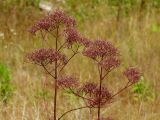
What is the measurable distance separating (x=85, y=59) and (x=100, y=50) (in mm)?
3493

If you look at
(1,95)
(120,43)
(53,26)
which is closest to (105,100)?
(53,26)

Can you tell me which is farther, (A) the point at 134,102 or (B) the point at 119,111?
(A) the point at 134,102

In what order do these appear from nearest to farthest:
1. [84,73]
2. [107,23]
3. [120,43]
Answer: [84,73] < [120,43] < [107,23]

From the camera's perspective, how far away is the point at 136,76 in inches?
101

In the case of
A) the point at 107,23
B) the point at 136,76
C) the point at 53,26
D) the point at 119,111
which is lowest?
the point at 119,111

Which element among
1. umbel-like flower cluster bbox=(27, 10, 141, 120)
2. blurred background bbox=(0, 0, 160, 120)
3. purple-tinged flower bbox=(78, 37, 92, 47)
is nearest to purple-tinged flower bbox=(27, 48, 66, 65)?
umbel-like flower cluster bbox=(27, 10, 141, 120)

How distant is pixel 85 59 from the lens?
6000 mm

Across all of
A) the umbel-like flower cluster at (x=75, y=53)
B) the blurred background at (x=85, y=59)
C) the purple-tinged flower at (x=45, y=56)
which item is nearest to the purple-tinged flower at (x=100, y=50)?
the umbel-like flower cluster at (x=75, y=53)

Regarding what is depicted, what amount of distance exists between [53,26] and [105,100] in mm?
438

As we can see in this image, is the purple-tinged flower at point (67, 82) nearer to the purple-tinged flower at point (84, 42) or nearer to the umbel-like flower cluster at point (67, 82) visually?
the umbel-like flower cluster at point (67, 82)

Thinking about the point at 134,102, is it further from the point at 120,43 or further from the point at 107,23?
the point at 107,23

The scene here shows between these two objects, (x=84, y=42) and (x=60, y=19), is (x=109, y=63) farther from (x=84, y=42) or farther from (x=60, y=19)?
(x=60, y=19)

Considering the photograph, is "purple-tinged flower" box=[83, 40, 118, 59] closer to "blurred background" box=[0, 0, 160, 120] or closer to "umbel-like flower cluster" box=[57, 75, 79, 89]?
"umbel-like flower cluster" box=[57, 75, 79, 89]

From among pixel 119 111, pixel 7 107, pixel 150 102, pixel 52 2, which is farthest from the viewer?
pixel 52 2
